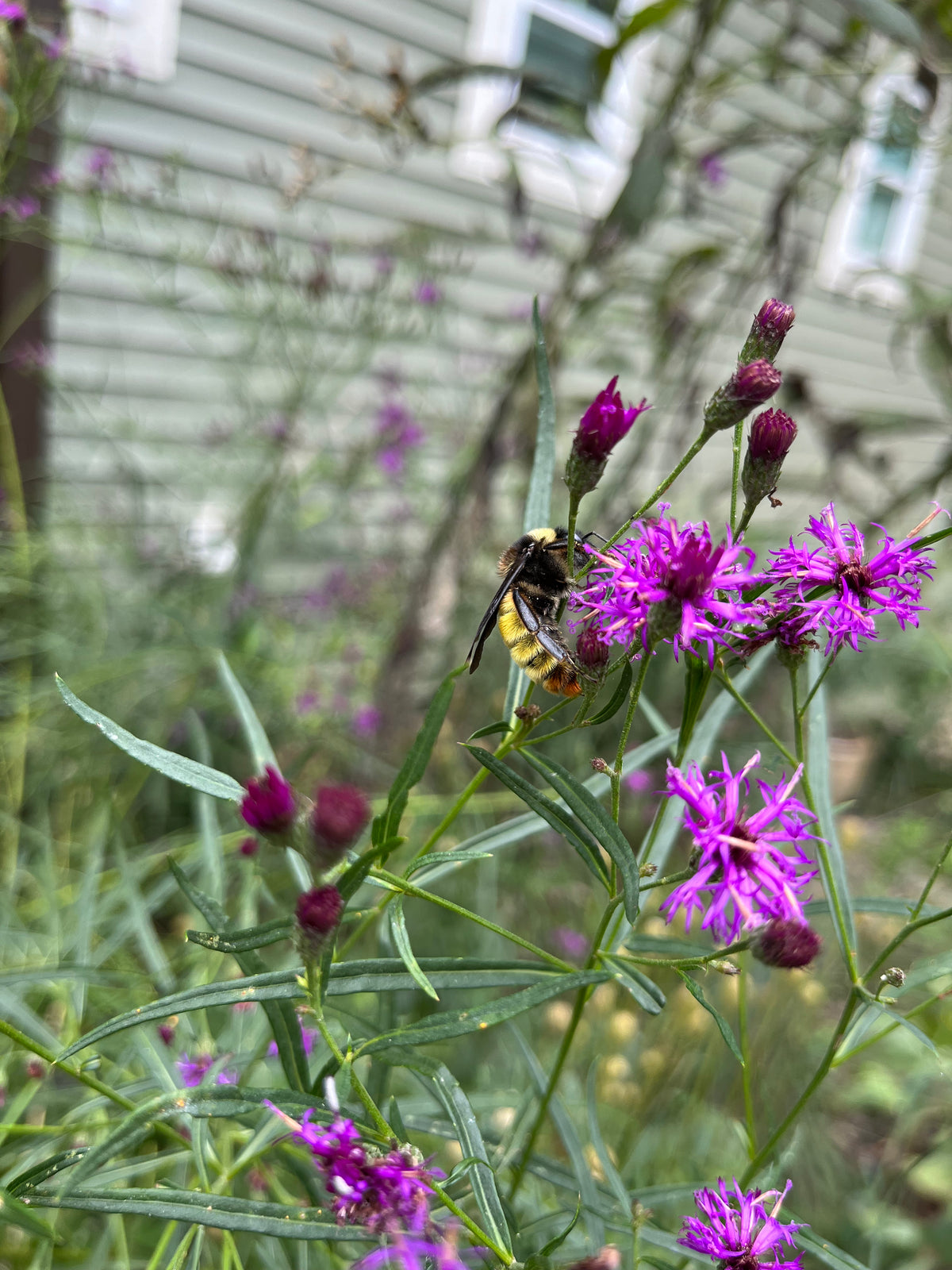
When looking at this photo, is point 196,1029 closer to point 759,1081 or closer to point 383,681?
point 759,1081

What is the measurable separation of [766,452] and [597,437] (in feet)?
0.38

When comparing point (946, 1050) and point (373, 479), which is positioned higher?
point (373, 479)

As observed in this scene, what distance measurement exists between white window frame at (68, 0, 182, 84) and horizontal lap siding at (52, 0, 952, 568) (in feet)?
0.18

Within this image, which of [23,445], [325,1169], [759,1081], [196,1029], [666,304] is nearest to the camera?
[325,1169]

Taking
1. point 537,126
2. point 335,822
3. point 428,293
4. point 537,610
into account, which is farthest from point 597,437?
point 537,126

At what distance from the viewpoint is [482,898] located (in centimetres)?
150

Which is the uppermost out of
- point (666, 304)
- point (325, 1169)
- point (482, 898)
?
point (666, 304)

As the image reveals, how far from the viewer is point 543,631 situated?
0.67m

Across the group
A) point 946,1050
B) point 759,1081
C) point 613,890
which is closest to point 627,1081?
point 759,1081

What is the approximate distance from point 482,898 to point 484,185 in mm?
3268

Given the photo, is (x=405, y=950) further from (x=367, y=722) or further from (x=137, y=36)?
(x=137, y=36)

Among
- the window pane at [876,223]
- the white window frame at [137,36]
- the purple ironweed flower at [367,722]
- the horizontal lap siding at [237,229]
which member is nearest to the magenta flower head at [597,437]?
the purple ironweed flower at [367,722]

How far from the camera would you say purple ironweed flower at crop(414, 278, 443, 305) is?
8.05ft

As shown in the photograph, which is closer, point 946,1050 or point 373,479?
point 946,1050
